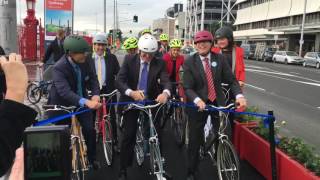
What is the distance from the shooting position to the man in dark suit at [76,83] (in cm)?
488

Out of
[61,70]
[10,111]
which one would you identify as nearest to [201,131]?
[61,70]

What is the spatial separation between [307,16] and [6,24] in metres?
57.8

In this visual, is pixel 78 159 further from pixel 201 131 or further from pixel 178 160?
pixel 178 160

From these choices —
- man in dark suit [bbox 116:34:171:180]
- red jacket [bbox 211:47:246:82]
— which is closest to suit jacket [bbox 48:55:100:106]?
man in dark suit [bbox 116:34:171:180]

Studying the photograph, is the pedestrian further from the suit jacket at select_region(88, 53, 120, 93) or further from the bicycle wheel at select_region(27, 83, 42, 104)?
the bicycle wheel at select_region(27, 83, 42, 104)

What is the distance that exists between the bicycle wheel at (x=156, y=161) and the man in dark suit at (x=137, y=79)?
44 centimetres

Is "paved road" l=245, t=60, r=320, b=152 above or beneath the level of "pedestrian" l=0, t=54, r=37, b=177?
beneath

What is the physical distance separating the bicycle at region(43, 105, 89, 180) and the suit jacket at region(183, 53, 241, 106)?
1.37 meters

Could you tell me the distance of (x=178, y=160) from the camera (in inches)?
260

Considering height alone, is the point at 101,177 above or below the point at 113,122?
below

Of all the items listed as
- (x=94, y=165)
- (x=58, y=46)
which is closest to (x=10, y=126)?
(x=94, y=165)

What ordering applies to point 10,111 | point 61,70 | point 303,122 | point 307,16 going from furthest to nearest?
point 307,16 → point 303,122 → point 61,70 → point 10,111

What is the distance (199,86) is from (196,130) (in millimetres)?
541

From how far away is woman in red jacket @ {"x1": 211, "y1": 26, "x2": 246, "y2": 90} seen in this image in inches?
249
